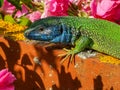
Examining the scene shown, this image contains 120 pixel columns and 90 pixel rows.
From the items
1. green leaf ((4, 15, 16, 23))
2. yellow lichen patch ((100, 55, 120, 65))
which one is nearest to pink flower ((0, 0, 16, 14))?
green leaf ((4, 15, 16, 23))

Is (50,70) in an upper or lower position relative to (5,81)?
lower

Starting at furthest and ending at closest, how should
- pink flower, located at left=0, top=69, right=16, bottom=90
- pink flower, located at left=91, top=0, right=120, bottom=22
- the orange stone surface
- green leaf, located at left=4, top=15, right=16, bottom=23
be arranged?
1. green leaf, located at left=4, top=15, right=16, bottom=23
2. pink flower, located at left=91, top=0, right=120, bottom=22
3. the orange stone surface
4. pink flower, located at left=0, top=69, right=16, bottom=90

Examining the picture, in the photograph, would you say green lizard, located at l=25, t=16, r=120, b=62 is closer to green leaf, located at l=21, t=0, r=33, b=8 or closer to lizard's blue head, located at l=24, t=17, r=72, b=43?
lizard's blue head, located at l=24, t=17, r=72, b=43

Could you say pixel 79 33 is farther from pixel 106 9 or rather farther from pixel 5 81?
pixel 5 81

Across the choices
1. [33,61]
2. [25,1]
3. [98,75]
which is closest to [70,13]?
[25,1]

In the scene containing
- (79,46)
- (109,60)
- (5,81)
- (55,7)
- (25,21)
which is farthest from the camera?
(25,21)

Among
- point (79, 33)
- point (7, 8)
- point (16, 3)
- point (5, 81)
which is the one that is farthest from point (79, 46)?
point (5, 81)

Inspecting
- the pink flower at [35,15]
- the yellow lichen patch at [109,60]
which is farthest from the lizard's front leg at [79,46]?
the pink flower at [35,15]
